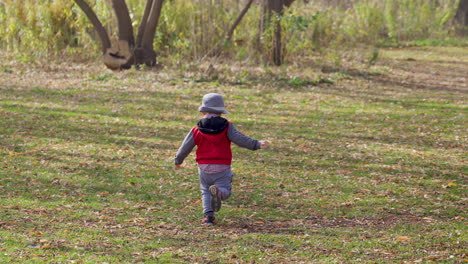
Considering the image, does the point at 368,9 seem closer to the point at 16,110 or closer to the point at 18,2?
the point at 18,2

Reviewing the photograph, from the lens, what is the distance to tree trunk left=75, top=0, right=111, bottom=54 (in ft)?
Answer: 58.0

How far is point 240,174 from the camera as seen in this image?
848 cm

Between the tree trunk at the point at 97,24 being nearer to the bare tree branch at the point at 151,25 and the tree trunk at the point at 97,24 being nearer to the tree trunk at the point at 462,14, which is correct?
the bare tree branch at the point at 151,25

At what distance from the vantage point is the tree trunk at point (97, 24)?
1769cm

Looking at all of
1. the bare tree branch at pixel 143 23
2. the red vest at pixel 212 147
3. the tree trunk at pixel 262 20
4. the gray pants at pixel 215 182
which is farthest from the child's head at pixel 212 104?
the tree trunk at pixel 262 20

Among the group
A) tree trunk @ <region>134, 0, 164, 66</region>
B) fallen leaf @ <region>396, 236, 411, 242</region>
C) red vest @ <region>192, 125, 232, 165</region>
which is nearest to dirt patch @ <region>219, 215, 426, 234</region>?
fallen leaf @ <region>396, 236, 411, 242</region>

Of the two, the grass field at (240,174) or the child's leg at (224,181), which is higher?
the child's leg at (224,181)

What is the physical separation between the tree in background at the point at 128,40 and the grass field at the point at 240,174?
131 centimetres

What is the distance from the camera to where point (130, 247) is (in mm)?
5480

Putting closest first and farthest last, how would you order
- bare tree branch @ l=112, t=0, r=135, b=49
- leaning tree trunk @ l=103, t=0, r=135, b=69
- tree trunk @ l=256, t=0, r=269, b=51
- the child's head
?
the child's head → leaning tree trunk @ l=103, t=0, r=135, b=69 → bare tree branch @ l=112, t=0, r=135, b=49 → tree trunk @ l=256, t=0, r=269, b=51

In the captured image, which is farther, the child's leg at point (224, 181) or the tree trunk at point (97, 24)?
the tree trunk at point (97, 24)

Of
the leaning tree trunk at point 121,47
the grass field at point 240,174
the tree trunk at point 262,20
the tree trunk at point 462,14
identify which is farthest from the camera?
the tree trunk at point 462,14

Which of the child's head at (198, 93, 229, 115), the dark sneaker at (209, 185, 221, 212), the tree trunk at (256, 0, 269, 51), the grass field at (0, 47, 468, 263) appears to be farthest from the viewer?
the tree trunk at (256, 0, 269, 51)

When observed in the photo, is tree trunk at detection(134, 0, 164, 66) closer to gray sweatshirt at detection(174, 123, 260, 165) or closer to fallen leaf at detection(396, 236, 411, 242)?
gray sweatshirt at detection(174, 123, 260, 165)
